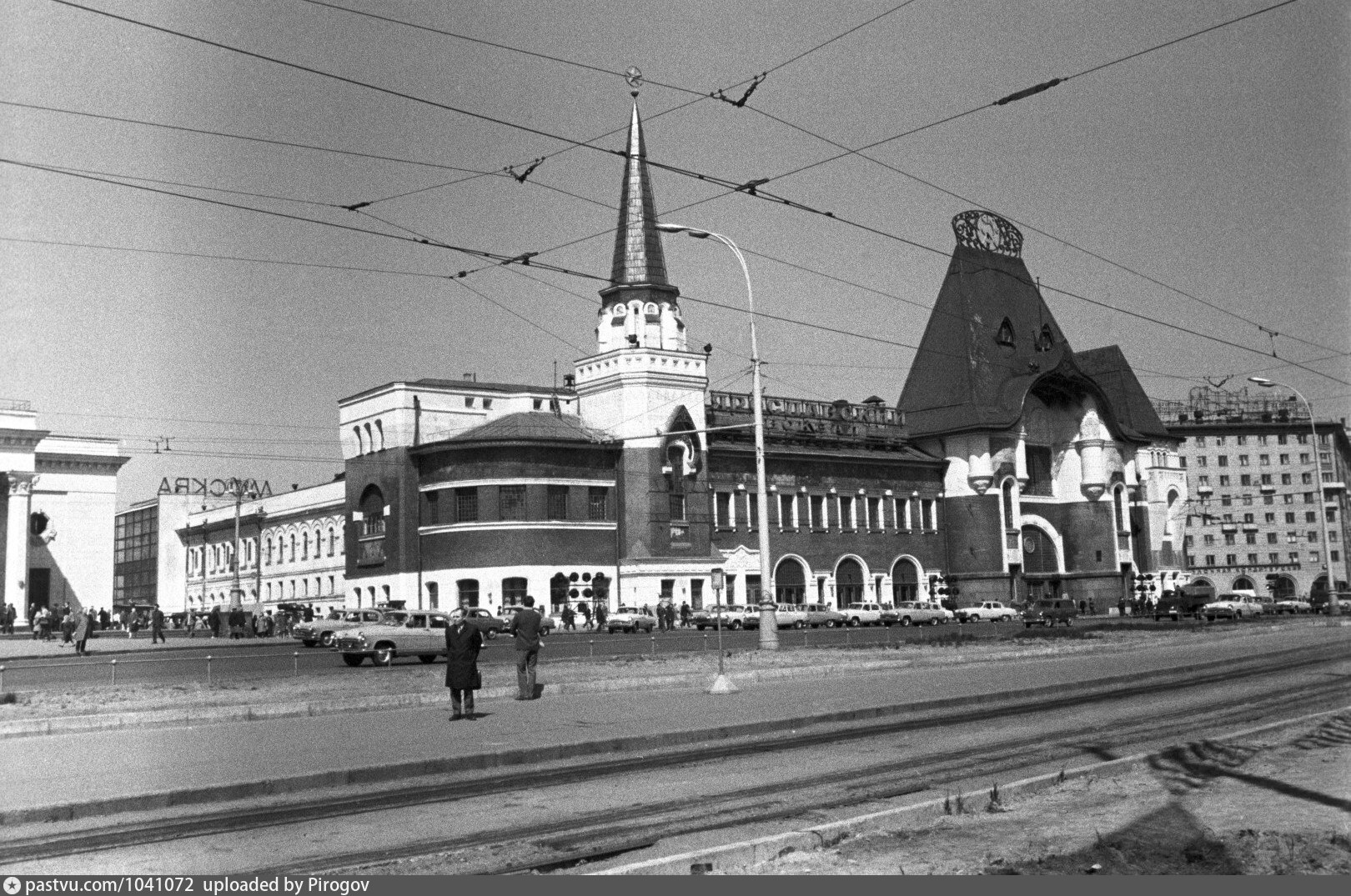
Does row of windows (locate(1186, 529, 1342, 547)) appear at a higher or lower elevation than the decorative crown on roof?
lower

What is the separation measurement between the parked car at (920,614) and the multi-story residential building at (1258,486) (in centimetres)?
5742

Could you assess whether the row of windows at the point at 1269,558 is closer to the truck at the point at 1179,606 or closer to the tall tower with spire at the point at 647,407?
the truck at the point at 1179,606

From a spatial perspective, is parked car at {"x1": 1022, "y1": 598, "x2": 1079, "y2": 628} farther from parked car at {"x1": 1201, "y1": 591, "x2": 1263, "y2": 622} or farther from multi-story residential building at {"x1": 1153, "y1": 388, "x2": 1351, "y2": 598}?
multi-story residential building at {"x1": 1153, "y1": 388, "x2": 1351, "y2": 598}

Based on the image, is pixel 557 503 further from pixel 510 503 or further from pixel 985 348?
pixel 985 348

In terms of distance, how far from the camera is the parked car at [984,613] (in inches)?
2840

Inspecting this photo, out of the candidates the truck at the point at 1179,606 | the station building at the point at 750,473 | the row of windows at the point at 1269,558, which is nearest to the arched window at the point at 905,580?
the station building at the point at 750,473

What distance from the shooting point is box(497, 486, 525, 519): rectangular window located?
6775 cm

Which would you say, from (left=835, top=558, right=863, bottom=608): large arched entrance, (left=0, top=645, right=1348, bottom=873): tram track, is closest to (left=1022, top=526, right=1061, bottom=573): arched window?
(left=835, top=558, right=863, bottom=608): large arched entrance

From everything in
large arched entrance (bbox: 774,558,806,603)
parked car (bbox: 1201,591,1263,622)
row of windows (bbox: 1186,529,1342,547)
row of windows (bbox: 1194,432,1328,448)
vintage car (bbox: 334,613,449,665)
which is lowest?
parked car (bbox: 1201,591,1263,622)

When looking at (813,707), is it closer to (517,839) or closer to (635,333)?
(517,839)

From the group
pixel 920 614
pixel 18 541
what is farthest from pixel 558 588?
pixel 18 541

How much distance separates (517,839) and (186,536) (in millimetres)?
102649

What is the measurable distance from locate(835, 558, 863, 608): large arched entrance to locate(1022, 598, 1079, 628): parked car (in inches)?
431

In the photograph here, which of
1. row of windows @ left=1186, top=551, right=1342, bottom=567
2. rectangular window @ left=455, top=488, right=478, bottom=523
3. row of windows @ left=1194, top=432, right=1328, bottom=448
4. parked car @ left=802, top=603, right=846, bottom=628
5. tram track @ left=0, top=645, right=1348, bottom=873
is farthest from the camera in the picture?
row of windows @ left=1194, top=432, right=1328, bottom=448
